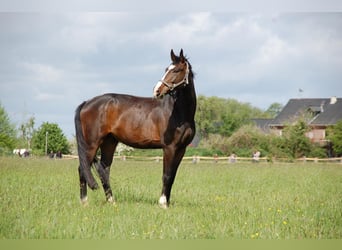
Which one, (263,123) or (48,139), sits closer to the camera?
(48,139)

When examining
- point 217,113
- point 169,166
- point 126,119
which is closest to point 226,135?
point 217,113

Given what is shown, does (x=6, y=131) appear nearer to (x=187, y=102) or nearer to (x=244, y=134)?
(x=187, y=102)

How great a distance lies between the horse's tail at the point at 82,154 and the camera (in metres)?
6.14

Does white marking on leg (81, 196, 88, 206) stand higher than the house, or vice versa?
the house

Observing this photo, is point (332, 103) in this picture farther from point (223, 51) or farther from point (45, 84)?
point (45, 84)

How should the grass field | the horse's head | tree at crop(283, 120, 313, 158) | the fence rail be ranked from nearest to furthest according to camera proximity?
1. the grass field
2. the horse's head
3. the fence rail
4. tree at crop(283, 120, 313, 158)

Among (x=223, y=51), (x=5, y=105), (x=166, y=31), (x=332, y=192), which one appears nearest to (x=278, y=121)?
(x=332, y=192)

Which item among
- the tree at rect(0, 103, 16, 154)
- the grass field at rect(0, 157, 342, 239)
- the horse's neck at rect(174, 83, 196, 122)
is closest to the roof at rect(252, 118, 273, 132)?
the grass field at rect(0, 157, 342, 239)

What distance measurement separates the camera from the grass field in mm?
4816

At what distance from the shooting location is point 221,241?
4.73 metres

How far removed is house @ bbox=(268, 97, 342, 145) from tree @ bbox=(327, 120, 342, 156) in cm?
8

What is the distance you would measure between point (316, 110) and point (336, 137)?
0.52m

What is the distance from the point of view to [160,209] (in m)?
5.77

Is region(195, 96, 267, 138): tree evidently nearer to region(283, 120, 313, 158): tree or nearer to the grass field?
region(283, 120, 313, 158): tree
